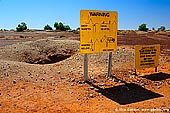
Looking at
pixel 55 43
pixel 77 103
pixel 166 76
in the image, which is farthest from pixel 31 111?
pixel 55 43

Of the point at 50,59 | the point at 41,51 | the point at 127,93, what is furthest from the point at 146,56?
the point at 41,51

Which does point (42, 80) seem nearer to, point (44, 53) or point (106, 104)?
point (106, 104)

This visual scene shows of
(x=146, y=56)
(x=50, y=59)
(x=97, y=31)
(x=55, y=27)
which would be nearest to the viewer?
(x=97, y=31)

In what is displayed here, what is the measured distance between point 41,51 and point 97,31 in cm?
728

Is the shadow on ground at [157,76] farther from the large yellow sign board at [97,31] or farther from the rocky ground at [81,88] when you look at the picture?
the large yellow sign board at [97,31]

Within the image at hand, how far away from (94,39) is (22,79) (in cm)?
288

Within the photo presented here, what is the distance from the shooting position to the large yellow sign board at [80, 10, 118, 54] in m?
9.63

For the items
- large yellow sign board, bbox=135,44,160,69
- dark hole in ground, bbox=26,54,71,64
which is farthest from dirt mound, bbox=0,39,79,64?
large yellow sign board, bbox=135,44,160,69

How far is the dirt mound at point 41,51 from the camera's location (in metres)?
14.7

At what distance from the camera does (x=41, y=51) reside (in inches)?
652

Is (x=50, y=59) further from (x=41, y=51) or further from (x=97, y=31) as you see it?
(x=97, y=31)

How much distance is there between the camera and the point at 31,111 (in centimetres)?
685

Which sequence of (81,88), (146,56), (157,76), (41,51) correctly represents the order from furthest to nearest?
(41,51)
(146,56)
(157,76)
(81,88)

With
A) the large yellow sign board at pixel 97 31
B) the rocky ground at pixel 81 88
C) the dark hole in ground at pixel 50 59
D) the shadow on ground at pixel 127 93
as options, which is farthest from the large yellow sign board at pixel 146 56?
the dark hole in ground at pixel 50 59
